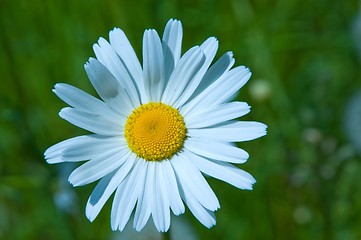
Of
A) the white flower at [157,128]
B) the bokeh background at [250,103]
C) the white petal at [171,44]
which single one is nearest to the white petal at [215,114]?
the white flower at [157,128]

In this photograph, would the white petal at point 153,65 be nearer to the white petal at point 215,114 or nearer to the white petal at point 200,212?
the white petal at point 215,114

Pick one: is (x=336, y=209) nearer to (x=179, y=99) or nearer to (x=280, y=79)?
(x=280, y=79)

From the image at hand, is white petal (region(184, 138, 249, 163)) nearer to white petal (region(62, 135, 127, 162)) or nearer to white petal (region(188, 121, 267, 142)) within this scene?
white petal (region(188, 121, 267, 142))

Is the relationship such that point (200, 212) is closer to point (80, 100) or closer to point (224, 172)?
point (224, 172)

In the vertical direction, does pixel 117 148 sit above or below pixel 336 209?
below

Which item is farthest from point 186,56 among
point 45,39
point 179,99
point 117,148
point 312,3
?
point 312,3

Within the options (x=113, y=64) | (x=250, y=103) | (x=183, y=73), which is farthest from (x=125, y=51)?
(x=250, y=103)
